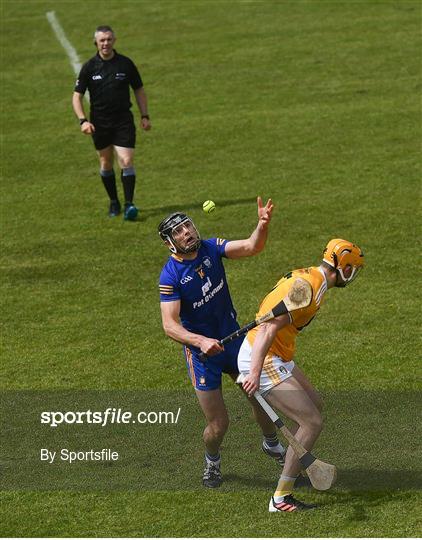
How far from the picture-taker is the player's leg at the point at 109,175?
728 inches

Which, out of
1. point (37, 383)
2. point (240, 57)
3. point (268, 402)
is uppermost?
point (268, 402)

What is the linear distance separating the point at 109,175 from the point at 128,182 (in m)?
0.37

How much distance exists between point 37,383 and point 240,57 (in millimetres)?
14170

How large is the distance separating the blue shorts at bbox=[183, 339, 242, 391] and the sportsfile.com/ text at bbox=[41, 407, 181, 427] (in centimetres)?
173

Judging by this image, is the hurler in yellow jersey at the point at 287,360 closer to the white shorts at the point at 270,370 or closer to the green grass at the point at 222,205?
the white shorts at the point at 270,370

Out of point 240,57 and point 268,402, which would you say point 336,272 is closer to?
point 268,402

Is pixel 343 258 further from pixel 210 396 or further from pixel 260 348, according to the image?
pixel 210 396

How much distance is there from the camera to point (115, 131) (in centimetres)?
1838

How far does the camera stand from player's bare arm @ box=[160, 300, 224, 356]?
1006 cm

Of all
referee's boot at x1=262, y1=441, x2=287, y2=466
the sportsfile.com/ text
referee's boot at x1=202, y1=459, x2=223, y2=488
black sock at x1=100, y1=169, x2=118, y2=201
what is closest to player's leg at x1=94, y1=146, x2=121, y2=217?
black sock at x1=100, y1=169, x2=118, y2=201

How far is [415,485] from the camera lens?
420 inches

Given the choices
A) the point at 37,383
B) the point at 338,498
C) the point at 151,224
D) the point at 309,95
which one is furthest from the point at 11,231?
the point at 338,498

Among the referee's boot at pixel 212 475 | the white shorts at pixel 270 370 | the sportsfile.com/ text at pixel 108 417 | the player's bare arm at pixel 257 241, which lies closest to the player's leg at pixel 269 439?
the referee's boot at pixel 212 475

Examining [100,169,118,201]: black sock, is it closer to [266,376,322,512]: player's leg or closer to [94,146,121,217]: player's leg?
[94,146,121,217]: player's leg
